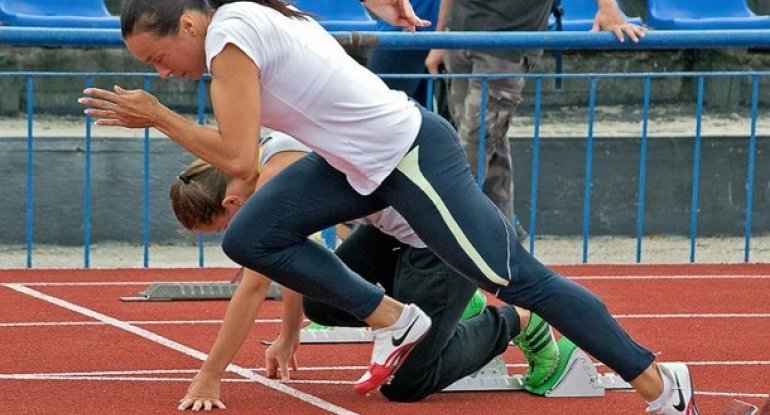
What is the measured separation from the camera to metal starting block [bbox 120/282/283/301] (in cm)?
686

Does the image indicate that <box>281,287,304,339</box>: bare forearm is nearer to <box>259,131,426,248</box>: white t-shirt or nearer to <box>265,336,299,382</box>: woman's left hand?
<box>265,336,299,382</box>: woman's left hand

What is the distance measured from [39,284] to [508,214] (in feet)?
7.66

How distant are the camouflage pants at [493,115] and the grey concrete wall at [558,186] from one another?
1.52 meters

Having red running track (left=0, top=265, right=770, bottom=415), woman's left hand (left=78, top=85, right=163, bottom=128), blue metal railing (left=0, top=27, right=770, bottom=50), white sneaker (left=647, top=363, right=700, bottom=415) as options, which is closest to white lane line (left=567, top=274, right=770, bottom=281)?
red running track (left=0, top=265, right=770, bottom=415)

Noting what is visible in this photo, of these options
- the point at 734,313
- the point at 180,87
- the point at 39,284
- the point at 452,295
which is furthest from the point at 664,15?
the point at 452,295

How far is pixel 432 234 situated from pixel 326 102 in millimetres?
452

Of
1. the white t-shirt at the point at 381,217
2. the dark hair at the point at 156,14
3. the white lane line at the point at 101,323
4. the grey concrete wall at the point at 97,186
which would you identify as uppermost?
the dark hair at the point at 156,14

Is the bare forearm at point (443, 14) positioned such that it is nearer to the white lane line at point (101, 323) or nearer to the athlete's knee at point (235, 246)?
the white lane line at point (101, 323)

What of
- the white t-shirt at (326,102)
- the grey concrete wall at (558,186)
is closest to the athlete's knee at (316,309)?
the white t-shirt at (326,102)

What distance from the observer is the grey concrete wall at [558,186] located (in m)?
9.01

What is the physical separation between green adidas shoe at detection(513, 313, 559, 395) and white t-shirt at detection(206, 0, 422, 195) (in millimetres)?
950

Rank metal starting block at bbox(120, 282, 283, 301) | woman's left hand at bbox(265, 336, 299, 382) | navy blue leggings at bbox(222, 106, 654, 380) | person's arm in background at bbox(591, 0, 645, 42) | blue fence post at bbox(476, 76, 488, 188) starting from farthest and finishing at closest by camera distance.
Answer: blue fence post at bbox(476, 76, 488, 188) → metal starting block at bbox(120, 282, 283, 301) → person's arm in background at bbox(591, 0, 645, 42) → woman's left hand at bbox(265, 336, 299, 382) → navy blue leggings at bbox(222, 106, 654, 380)

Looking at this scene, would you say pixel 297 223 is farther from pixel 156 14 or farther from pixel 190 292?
pixel 190 292

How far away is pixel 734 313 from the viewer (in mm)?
6656
